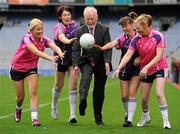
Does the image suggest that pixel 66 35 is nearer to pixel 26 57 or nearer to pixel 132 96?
pixel 26 57

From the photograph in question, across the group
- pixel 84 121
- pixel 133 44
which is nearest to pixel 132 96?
pixel 133 44

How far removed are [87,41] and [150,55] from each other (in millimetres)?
1247

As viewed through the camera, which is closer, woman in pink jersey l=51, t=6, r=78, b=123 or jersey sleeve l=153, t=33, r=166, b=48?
jersey sleeve l=153, t=33, r=166, b=48

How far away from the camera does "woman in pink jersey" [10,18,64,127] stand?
1118 centimetres

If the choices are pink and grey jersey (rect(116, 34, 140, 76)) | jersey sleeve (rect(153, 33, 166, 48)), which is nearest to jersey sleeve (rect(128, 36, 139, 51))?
jersey sleeve (rect(153, 33, 166, 48))

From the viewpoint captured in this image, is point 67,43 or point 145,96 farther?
point 67,43

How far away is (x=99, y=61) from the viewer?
11.4 meters

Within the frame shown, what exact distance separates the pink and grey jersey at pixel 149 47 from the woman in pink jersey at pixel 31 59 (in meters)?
1.49

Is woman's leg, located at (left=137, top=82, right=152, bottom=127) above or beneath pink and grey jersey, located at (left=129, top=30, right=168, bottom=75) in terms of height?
beneath

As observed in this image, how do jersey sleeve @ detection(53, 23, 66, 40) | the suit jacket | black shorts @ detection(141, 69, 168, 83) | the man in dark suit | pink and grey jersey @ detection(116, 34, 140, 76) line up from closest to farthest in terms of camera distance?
black shorts @ detection(141, 69, 168, 83), the man in dark suit, the suit jacket, pink and grey jersey @ detection(116, 34, 140, 76), jersey sleeve @ detection(53, 23, 66, 40)

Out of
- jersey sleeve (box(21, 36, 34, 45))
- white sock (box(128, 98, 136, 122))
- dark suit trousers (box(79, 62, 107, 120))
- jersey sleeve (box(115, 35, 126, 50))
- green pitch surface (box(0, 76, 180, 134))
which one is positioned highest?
jersey sleeve (box(21, 36, 34, 45))

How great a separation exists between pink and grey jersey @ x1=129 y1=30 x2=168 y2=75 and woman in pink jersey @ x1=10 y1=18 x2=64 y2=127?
1489 mm

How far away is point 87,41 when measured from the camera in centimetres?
1080

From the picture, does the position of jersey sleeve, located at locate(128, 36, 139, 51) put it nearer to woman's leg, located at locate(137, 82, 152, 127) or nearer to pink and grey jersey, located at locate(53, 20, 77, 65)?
woman's leg, located at locate(137, 82, 152, 127)
